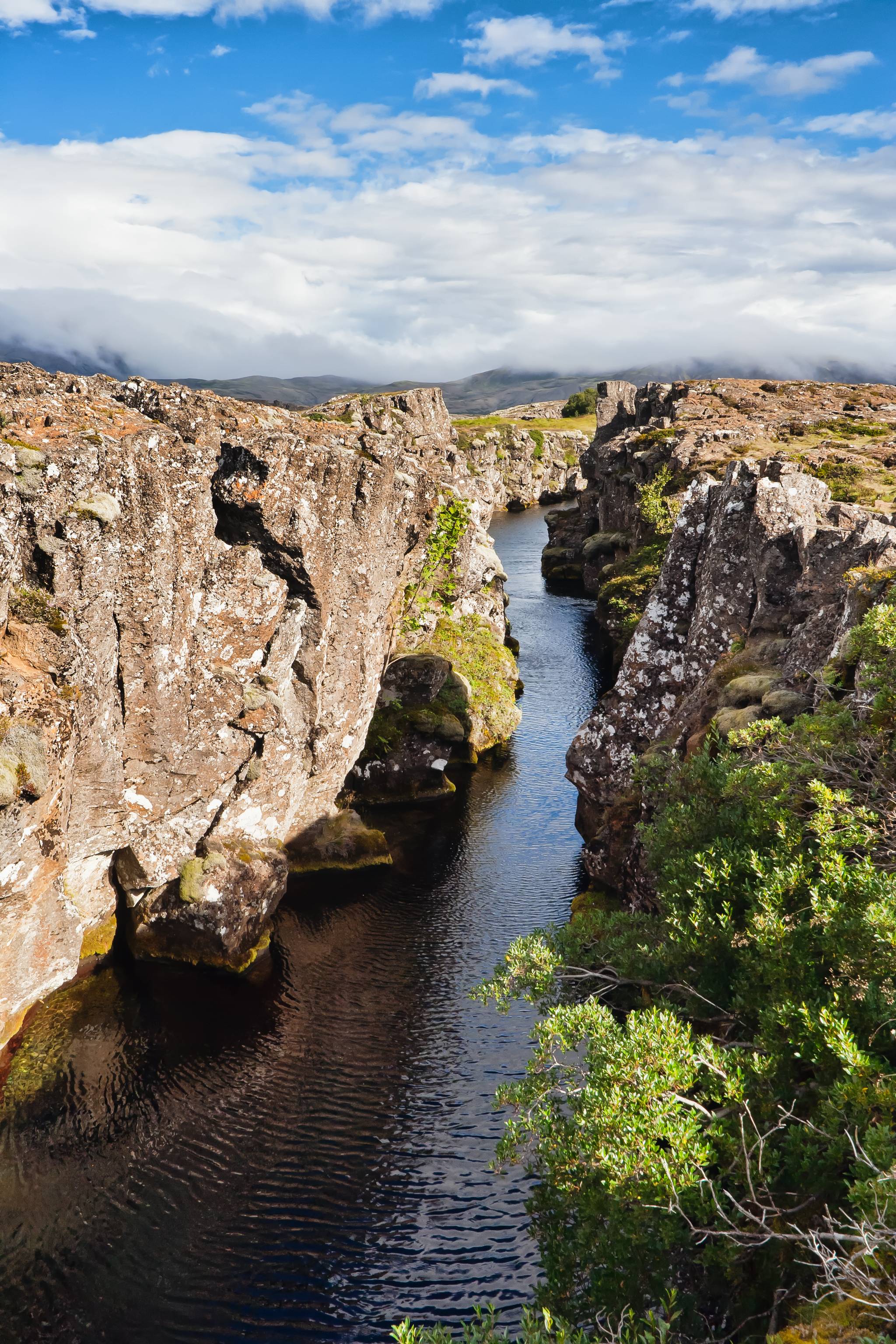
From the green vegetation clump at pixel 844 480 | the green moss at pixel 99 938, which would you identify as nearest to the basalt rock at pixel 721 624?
the green moss at pixel 99 938

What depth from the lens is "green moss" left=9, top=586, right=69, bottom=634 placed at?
82.1 feet

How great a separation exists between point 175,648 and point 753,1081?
22.8 metres

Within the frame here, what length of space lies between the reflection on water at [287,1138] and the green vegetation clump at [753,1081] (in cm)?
772

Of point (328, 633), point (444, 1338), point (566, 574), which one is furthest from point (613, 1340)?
point (566, 574)

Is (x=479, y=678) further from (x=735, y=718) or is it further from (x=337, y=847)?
(x=735, y=718)

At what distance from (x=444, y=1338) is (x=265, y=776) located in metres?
24.9

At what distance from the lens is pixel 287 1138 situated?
24391mm

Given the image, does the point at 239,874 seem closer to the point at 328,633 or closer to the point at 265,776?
the point at 265,776

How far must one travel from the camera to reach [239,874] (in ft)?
106

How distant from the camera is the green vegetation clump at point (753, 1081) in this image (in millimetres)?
10875

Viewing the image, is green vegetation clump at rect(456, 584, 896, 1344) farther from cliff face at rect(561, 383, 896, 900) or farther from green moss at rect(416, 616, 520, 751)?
green moss at rect(416, 616, 520, 751)

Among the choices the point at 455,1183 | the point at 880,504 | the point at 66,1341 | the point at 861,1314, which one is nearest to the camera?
the point at 861,1314

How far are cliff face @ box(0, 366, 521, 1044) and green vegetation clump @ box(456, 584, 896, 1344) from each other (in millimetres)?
17062

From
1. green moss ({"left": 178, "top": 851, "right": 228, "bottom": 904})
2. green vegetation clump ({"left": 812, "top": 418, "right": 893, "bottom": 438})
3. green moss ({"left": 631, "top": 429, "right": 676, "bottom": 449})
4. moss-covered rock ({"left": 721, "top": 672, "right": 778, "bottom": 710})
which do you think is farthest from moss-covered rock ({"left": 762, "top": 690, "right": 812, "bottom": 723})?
green vegetation clump ({"left": 812, "top": 418, "right": 893, "bottom": 438})
